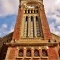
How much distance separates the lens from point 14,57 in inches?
1104

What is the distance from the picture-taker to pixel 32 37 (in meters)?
32.4

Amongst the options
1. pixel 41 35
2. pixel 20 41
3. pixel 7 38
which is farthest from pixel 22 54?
pixel 7 38

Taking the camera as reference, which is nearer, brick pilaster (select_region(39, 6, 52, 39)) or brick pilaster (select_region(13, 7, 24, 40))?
brick pilaster (select_region(39, 6, 52, 39))

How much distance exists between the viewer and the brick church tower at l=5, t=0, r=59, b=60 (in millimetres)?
28500

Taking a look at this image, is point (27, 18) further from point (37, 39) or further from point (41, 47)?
point (41, 47)

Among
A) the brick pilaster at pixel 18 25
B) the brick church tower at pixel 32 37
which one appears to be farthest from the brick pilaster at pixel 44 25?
the brick pilaster at pixel 18 25

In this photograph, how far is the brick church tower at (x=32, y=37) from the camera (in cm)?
2850

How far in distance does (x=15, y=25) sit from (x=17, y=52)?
7.10 m

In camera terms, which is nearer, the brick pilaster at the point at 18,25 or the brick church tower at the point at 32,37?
the brick church tower at the point at 32,37

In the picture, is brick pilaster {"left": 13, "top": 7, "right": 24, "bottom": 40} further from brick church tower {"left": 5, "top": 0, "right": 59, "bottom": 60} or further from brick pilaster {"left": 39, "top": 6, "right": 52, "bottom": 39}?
brick pilaster {"left": 39, "top": 6, "right": 52, "bottom": 39}

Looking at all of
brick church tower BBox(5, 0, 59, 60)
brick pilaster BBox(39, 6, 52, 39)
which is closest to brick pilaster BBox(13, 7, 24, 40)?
brick church tower BBox(5, 0, 59, 60)

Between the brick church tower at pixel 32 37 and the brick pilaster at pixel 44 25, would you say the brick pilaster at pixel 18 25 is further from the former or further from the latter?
the brick pilaster at pixel 44 25

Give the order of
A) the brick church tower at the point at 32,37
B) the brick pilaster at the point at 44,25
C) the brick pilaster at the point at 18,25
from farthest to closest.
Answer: the brick pilaster at the point at 18,25 < the brick pilaster at the point at 44,25 < the brick church tower at the point at 32,37

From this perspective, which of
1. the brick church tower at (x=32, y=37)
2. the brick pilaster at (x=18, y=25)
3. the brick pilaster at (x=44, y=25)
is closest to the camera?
the brick church tower at (x=32, y=37)
